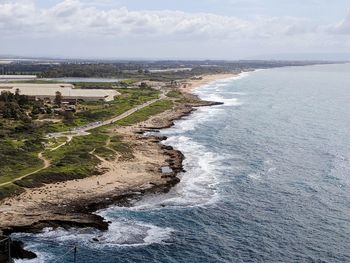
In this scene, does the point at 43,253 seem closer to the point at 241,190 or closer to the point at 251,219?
the point at 251,219

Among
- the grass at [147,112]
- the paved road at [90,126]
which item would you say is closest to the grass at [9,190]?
the paved road at [90,126]

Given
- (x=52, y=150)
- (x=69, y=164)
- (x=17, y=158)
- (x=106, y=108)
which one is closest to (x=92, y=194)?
(x=69, y=164)

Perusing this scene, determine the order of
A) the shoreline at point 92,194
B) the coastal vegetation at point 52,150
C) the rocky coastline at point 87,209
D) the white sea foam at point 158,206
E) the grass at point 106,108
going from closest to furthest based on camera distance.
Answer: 1. the rocky coastline at point 87,209
2. the white sea foam at point 158,206
3. the shoreline at point 92,194
4. the coastal vegetation at point 52,150
5. the grass at point 106,108

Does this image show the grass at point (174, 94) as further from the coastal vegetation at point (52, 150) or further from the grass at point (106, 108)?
the coastal vegetation at point (52, 150)

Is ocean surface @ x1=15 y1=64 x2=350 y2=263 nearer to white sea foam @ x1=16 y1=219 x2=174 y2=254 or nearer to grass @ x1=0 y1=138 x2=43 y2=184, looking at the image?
white sea foam @ x1=16 y1=219 x2=174 y2=254

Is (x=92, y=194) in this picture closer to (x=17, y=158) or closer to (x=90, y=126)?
(x=17, y=158)

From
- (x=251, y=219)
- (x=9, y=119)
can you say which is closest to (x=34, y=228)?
(x=251, y=219)
